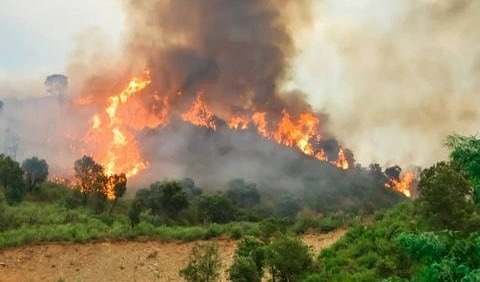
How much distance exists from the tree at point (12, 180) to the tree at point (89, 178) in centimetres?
509

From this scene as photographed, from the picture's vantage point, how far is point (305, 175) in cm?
7881

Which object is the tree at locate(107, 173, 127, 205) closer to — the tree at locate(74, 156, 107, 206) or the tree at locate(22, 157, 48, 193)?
the tree at locate(74, 156, 107, 206)

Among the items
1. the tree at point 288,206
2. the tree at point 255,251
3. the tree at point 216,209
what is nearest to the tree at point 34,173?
the tree at point 216,209

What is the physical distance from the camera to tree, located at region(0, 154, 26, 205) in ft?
168

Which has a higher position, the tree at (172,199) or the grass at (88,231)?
the tree at (172,199)

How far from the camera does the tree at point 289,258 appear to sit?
20.1 meters

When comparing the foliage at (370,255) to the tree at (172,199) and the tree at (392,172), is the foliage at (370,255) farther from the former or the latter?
the tree at (392,172)

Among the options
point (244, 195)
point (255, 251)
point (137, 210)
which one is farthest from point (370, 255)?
point (244, 195)

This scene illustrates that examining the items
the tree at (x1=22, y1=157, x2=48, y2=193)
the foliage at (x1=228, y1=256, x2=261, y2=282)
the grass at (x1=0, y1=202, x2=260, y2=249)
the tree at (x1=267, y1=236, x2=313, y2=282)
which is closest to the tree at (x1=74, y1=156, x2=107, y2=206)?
the tree at (x1=22, y1=157, x2=48, y2=193)

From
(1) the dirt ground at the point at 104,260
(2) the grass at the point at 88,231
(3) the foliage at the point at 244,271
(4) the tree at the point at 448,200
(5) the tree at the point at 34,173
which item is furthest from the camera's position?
(5) the tree at the point at 34,173

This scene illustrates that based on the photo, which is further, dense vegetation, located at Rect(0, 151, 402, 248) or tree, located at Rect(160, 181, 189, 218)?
tree, located at Rect(160, 181, 189, 218)

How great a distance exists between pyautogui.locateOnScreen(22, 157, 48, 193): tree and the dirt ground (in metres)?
27.7

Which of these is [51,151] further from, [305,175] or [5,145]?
[305,175]

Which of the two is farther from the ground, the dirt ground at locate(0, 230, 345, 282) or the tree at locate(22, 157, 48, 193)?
the tree at locate(22, 157, 48, 193)
